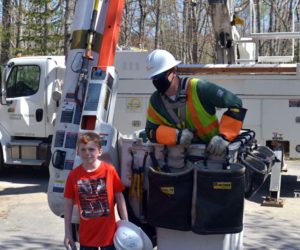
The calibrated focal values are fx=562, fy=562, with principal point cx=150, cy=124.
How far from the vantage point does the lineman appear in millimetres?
4227

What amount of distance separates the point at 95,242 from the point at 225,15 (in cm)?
667

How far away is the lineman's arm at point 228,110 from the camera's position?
4199 mm

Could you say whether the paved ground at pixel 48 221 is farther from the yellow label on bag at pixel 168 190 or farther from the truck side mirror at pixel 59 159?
the yellow label on bag at pixel 168 190

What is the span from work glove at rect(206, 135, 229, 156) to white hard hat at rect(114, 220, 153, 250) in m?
0.80

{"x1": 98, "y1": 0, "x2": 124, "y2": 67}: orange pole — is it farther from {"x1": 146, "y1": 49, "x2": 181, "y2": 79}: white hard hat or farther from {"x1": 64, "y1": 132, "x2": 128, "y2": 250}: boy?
{"x1": 64, "y1": 132, "x2": 128, "y2": 250}: boy

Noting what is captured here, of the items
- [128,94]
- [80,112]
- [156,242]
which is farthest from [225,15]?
[156,242]

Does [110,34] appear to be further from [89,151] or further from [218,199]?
[218,199]

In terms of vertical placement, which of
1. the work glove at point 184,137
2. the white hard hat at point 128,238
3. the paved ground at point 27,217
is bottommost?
the paved ground at point 27,217

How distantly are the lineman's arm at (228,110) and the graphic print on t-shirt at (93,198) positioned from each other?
3.22ft

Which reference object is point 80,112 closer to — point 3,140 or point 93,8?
point 93,8

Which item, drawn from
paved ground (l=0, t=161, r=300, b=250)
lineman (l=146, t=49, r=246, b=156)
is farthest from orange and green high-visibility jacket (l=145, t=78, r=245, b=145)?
paved ground (l=0, t=161, r=300, b=250)

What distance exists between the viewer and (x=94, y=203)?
3.96 m

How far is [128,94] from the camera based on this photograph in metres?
9.84

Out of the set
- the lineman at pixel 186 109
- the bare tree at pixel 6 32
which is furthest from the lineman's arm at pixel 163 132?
the bare tree at pixel 6 32
